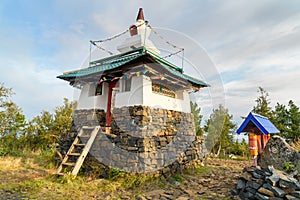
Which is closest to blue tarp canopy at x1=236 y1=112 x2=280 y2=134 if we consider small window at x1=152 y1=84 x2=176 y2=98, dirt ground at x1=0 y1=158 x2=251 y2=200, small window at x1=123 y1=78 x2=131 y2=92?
dirt ground at x1=0 y1=158 x2=251 y2=200

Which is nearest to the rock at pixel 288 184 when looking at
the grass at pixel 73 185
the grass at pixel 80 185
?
the grass at pixel 80 185

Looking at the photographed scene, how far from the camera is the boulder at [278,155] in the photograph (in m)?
5.69

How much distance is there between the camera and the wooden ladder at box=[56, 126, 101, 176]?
6209 millimetres

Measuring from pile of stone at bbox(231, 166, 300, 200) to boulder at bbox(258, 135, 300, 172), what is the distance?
0.71 m

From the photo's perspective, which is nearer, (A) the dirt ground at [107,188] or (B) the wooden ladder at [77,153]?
(A) the dirt ground at [107,188]

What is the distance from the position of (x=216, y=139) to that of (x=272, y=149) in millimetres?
10632

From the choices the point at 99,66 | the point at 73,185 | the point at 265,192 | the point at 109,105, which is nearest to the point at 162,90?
the point at 109,105

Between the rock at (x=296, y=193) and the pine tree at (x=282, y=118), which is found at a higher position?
the pine tree at (x=282, y=118)

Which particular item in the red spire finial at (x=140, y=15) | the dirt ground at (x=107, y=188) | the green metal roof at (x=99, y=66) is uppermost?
the red spire finial at (x=140, y=15)

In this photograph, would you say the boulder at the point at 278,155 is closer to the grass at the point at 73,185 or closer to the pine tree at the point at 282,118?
the grass at the point at 73,185

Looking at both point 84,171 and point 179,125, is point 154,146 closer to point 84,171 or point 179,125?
point 179,125

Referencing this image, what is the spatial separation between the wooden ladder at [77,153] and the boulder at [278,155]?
19.5ft

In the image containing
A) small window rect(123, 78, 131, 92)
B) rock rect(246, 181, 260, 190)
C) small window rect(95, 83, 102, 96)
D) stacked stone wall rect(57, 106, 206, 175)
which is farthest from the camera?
small window rect(95, 83, 102, 96)

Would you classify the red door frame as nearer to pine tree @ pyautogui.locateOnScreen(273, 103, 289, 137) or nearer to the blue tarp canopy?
the blue tarp canopy
